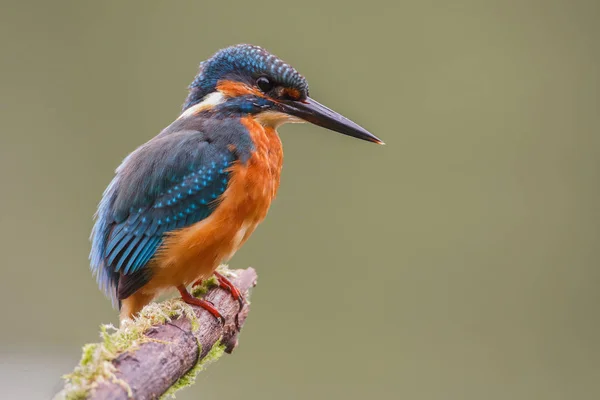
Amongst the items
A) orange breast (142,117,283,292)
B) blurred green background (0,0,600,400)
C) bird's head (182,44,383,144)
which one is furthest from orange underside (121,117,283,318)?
blurred green background (0,0,600,400)

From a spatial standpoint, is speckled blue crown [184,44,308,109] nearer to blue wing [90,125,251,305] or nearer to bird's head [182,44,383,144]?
bird's head [182,44,383,144]

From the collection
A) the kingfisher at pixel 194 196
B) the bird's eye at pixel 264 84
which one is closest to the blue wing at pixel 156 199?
the kingfisher at pixel 194 196

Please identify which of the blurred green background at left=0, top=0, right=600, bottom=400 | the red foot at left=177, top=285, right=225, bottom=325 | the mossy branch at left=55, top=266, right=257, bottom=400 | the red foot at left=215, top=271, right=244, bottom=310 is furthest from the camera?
the blurred green background at left=0, top=0, right=600, bottom=400

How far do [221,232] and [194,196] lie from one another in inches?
5.7

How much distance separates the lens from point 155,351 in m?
1.76

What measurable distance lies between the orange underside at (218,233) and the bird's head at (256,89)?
11 centimetres

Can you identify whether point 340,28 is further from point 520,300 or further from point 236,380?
point 236,380

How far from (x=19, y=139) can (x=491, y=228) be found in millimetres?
3621

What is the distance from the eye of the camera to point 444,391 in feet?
16.1

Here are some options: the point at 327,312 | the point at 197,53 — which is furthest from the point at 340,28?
the point at 327,312

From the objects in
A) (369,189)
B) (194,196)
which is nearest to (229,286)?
(194,196)

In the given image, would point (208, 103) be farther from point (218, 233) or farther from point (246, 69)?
point (218, 233)

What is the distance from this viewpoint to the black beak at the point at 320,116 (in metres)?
2.55

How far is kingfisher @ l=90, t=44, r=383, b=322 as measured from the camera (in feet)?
7.58
